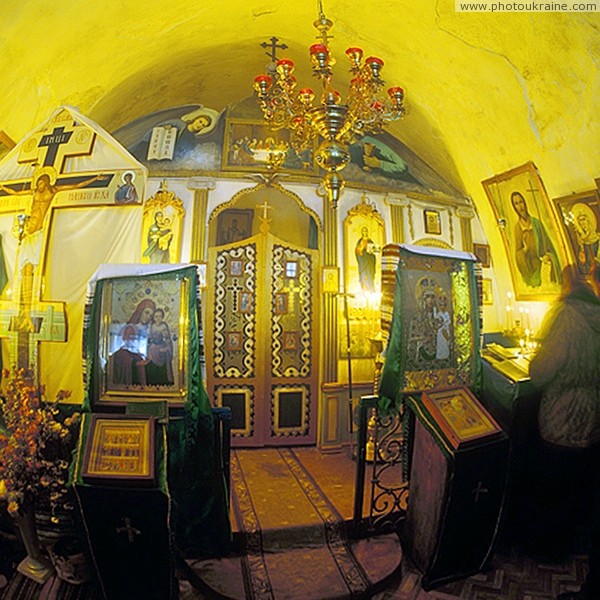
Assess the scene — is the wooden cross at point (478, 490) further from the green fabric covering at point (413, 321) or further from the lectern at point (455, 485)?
the green fabric covering at point (413, 321)

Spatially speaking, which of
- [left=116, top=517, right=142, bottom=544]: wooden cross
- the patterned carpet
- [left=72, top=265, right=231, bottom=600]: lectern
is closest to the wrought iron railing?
the patterned carpet

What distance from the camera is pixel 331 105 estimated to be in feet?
11.9

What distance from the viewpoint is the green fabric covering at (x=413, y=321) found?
3.48 meters

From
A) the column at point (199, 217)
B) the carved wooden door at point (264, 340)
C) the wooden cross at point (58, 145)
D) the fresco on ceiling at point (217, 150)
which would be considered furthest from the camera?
the carved wooden door at point (264, 340)

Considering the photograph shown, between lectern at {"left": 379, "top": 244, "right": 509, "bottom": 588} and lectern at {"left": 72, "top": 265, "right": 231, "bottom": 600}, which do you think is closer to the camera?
lectern at {"left": 72, "top": 265, "right": 231, "bottom": 600}

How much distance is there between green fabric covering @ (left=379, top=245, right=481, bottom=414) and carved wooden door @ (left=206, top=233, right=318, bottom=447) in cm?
304

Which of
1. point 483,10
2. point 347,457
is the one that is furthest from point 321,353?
point 483,10

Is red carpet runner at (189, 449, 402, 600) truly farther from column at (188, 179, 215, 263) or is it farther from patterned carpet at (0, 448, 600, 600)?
column at (188, 179, 215, 263)

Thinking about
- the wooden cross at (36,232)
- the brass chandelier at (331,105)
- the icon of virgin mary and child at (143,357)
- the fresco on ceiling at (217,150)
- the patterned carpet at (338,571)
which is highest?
the fresco on ceiling at (217,150)

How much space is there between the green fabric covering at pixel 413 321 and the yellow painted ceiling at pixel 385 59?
A: 65.3 inches

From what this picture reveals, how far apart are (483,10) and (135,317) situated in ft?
12.6

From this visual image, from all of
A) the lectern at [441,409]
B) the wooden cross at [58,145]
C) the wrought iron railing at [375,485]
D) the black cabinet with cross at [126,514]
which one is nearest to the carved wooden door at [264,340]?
the wrought iron railing at [375,485]

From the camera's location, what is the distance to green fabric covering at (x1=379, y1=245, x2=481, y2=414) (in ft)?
11.4

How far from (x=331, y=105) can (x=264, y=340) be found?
3.72 meters
